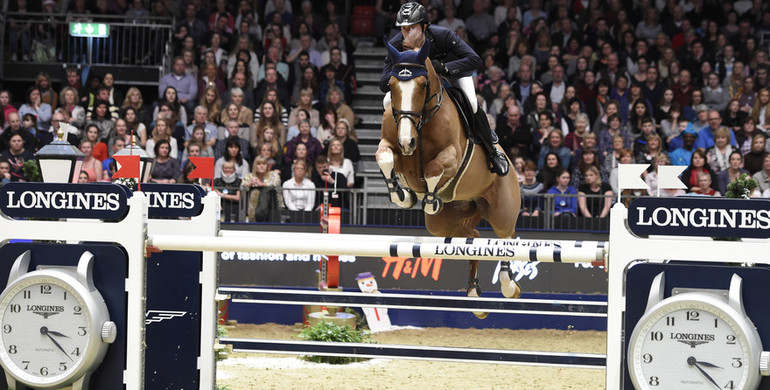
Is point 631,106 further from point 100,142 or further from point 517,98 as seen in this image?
point 100,142

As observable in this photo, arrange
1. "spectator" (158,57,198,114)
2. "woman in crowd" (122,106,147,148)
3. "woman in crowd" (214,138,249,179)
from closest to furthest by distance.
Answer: "woman in crowd" (214,138,249,179), "woman in crowd" (122,106,147,148), "spectator" (158,57,198,114)

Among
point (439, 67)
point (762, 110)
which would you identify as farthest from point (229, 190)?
point (762, 110)

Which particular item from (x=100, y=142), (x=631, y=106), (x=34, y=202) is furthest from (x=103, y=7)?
(x=34, y=202)

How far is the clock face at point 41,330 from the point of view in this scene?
4.75 m

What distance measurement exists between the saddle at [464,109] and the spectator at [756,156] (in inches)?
243

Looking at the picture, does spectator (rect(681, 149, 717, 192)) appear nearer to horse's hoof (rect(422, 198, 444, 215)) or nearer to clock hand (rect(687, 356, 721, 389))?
horse's hoof (rect(422, 198, 444, 215))

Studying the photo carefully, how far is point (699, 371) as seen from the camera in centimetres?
425

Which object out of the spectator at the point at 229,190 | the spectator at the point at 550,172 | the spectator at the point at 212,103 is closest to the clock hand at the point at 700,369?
the spectator at the point at 229,190

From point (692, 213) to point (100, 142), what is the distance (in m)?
9.45

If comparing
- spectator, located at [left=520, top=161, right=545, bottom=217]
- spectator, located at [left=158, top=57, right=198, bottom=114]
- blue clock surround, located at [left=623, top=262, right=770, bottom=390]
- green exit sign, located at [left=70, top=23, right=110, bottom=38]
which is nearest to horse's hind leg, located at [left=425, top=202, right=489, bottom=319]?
blue clock surround, located at [left=623, top=262, right=770, bottom=390]

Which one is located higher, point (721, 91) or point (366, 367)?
point (721, 91)

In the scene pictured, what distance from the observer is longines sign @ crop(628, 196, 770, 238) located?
13.8 ft

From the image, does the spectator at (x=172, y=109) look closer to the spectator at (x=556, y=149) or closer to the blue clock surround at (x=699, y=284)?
the spectator at (x=556, y=149)

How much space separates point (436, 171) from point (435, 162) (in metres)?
0.06
